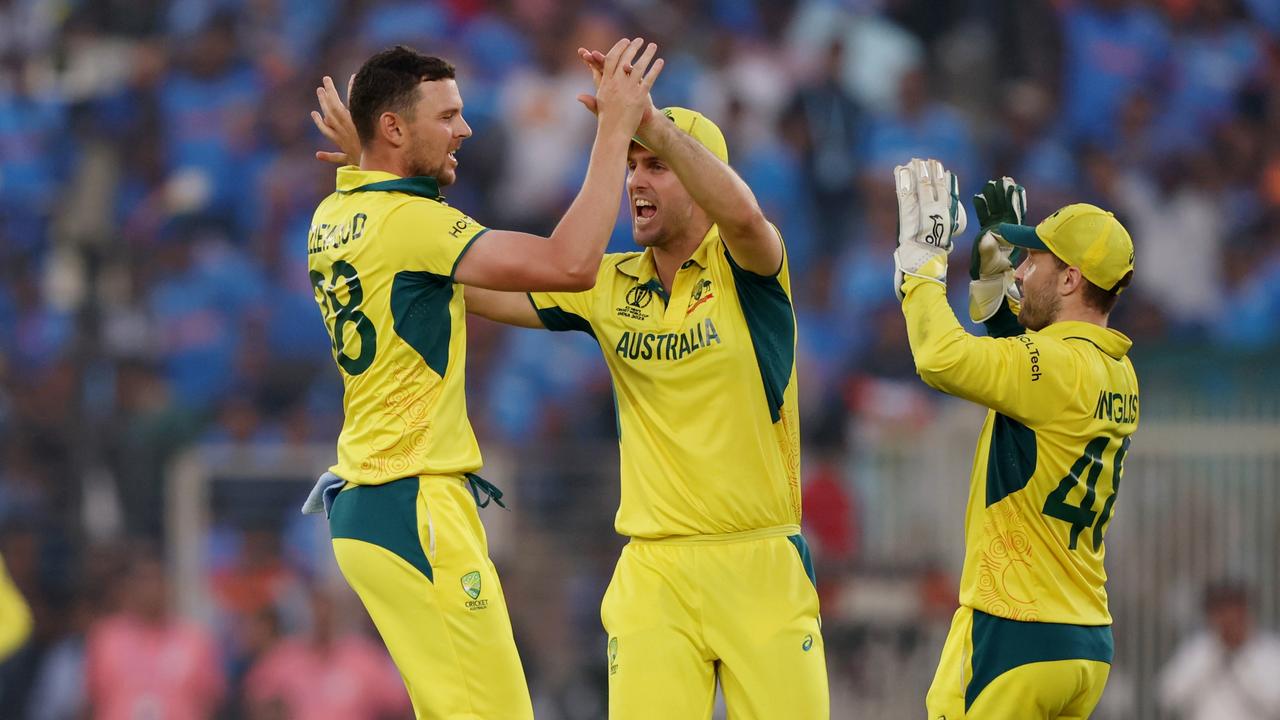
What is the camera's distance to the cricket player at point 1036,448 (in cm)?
612

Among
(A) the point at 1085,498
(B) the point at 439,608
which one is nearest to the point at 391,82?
(B) the point at 439,608

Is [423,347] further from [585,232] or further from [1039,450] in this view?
[1039,450]

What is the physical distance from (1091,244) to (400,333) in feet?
7.58

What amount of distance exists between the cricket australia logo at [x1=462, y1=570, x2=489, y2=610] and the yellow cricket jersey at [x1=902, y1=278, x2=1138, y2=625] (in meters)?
1.60

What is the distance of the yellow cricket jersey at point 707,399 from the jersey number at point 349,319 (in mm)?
898

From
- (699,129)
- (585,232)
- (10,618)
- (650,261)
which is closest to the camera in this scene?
(585,232)

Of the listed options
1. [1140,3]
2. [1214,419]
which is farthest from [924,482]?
[1140,3]

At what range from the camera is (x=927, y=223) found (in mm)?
6234

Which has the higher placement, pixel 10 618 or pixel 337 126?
pixel 337 126

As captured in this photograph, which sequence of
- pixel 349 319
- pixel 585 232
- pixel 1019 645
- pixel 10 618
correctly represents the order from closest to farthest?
pixel 585 232 < pixel 349 319 < pixel 1019 645 < pixel 10 618

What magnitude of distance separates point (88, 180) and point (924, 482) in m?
7.12

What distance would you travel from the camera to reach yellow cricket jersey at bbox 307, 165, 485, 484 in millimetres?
5934

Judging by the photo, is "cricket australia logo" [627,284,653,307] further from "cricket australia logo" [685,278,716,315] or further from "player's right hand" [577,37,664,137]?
"player's right hand" [577,37,664,137]

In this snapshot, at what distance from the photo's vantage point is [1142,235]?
565 inches
